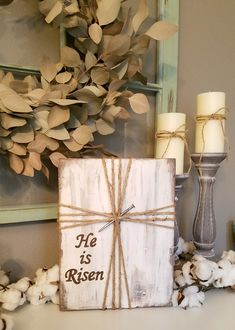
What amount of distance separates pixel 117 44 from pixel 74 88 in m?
0.12

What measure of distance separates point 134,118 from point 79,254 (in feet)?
1.23

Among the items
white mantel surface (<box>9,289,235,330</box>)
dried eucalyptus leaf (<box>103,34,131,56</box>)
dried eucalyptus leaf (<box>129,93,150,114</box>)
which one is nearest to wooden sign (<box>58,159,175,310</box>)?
white mantel surface (<box>9,289,235,330</box>)

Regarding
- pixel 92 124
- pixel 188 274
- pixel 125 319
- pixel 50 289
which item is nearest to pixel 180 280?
pixel 188 274

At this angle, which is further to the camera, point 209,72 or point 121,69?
point 209,72

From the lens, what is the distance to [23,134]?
56cm

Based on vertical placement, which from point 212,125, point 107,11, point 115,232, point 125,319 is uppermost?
point 107,11

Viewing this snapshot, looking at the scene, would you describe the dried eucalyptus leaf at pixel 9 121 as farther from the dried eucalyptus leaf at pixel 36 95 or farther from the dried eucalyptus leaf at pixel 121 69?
the dried eucalyptus leaf at pixel 121 69

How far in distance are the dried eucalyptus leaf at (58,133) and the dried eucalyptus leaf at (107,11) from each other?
22 cm

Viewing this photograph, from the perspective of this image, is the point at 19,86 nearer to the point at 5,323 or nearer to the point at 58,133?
the point at 58,133

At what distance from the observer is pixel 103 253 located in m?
0.55

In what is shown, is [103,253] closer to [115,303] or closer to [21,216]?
[115,303]

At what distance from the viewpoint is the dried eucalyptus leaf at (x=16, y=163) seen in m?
0.57

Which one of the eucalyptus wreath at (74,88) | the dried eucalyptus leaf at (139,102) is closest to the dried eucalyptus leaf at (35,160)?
the eucalyptus wreath at (74,88)

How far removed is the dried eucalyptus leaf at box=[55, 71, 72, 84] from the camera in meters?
0.58
